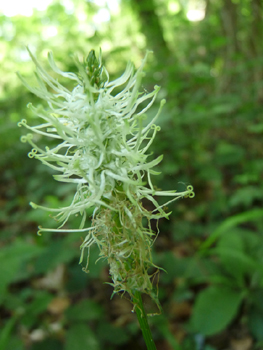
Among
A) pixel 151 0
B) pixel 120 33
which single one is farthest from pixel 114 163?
pixel 120 33

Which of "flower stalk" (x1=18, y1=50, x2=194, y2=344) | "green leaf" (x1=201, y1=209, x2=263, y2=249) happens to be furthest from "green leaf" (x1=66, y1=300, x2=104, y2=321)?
"flower stalk" (x1=18, y1=50, x2=194, y2=344)

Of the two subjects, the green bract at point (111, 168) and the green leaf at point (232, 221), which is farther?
the green leaf at point (232, 221)

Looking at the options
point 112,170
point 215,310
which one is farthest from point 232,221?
point 112,170

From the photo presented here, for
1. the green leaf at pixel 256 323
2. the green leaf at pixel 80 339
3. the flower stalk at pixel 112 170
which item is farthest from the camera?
the green leaf at pixel 256 323

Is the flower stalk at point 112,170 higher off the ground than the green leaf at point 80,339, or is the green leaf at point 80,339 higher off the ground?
the flower stalk at point 112,170

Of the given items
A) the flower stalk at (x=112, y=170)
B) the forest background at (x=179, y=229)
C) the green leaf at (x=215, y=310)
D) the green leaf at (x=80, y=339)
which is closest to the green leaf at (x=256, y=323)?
the forest background at (x=179, y=229)

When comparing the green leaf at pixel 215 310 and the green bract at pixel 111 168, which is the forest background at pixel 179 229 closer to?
the green leaf at pixel 215 310

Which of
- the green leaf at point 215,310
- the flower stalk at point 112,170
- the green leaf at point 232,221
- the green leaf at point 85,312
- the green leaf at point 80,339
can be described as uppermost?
the flower stalk at point 112,170

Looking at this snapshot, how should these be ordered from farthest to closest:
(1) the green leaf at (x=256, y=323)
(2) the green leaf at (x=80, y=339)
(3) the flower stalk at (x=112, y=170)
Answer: (1) the green leaf at (x=256, y=323) → (2) the green leaf at (x=80, y=339) → (3) the flower stalk at (x=112, y=170)

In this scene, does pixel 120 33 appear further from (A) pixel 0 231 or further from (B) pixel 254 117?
(A) pixel 0 231
